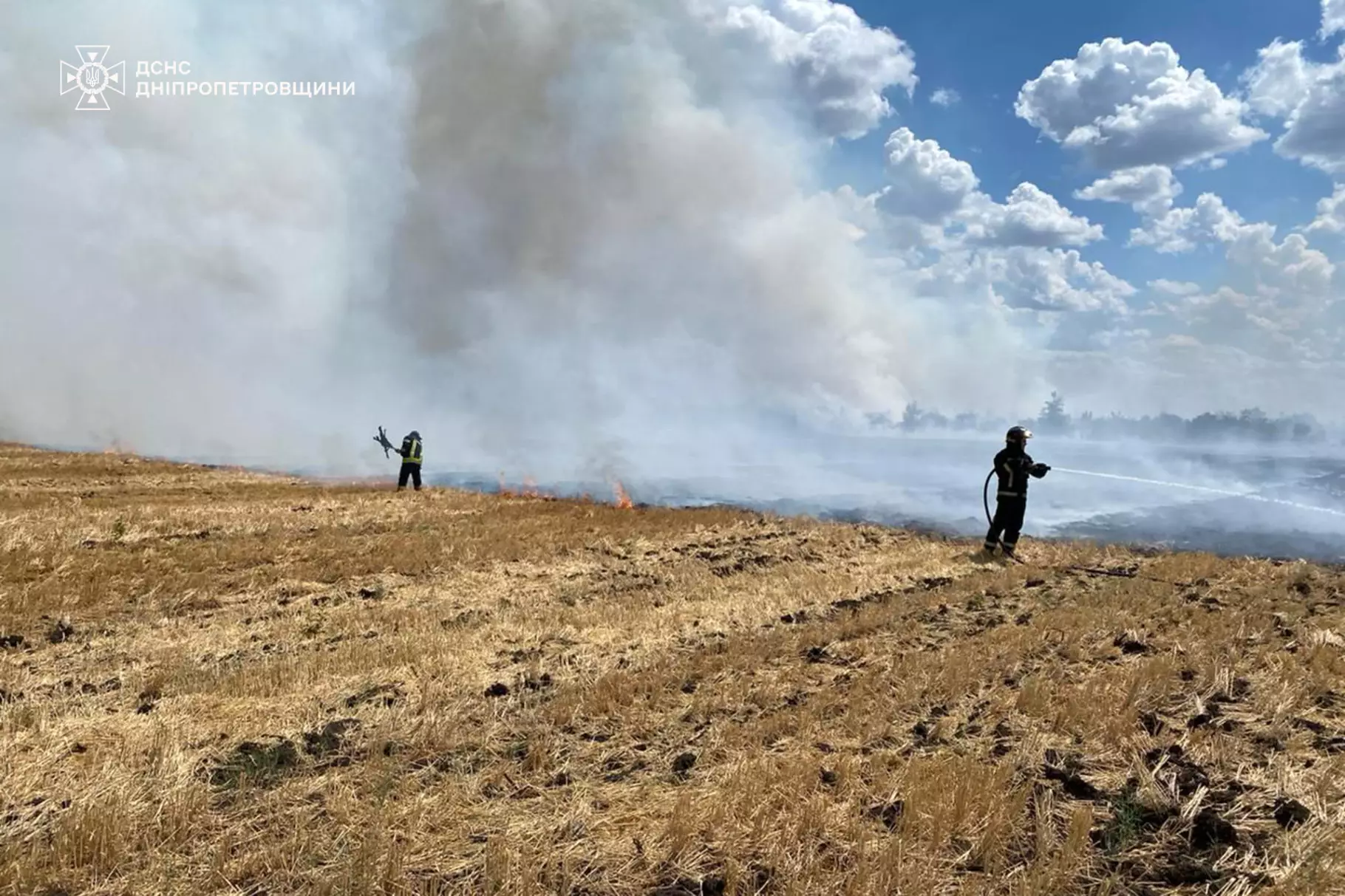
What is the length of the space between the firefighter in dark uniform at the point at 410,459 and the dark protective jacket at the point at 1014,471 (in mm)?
18950

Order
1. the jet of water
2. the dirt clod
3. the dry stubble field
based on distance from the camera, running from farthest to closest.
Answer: the jet of water → the dirt clod → the dry stubble field

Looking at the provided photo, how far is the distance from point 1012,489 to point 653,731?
12290 mm

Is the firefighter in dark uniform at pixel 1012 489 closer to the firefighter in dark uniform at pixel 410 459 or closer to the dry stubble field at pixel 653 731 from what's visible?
the dry stubble field at pixel 653 731

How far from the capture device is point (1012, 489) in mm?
15852

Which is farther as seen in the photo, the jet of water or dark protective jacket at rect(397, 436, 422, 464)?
the jet of water

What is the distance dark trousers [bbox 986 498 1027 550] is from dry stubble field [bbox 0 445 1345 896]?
2747 mm

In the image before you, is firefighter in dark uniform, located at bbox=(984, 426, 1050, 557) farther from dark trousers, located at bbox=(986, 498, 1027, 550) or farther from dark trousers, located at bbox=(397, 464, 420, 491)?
dark trousers, located at bbox=(397, 464, 420, 491)

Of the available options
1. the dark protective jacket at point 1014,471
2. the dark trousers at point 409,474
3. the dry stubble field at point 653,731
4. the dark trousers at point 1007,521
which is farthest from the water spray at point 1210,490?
the dry stubble field at point 653,731

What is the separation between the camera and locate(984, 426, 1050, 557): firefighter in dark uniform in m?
15.8

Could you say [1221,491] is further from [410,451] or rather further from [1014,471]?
[410,451]

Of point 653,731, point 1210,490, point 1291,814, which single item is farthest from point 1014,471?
point 1210,490

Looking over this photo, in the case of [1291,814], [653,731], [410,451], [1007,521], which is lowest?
[653,731]

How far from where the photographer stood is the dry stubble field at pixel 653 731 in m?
4.16

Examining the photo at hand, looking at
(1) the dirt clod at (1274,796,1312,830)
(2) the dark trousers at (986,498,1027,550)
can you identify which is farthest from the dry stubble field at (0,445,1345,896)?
(2) the dark trousers at (986,498,1027,550)
